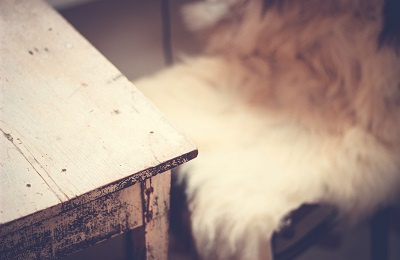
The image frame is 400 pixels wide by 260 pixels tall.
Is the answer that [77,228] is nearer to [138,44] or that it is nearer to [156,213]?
[156,213]

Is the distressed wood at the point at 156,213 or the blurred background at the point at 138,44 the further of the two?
the blurred background at the point at 138,44

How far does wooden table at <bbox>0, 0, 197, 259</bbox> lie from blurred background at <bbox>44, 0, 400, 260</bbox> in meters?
0.48

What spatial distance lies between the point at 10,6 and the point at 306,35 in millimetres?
504

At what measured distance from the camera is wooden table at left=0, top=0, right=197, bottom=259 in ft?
1.99

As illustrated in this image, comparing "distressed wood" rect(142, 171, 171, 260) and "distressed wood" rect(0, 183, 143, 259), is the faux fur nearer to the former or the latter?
"distressed wood" rect(142, 171, 171, 260)

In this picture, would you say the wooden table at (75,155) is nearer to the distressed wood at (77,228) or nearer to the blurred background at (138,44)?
the distressed wood at (77,228)

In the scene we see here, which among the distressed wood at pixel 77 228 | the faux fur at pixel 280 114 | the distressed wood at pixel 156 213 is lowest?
the distressed wood at pixel 77 228

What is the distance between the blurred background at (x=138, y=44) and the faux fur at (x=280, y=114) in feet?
0.68

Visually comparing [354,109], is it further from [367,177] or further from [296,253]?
[296,253]

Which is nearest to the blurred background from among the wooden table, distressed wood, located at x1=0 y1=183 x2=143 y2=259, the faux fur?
the faux fur

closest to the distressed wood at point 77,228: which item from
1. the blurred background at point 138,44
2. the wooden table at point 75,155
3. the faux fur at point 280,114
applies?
the wooden table at point 75,155

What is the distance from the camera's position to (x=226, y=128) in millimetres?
1016

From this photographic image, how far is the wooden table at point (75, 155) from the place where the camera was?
1.99ft

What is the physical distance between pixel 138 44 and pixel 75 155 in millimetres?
759
